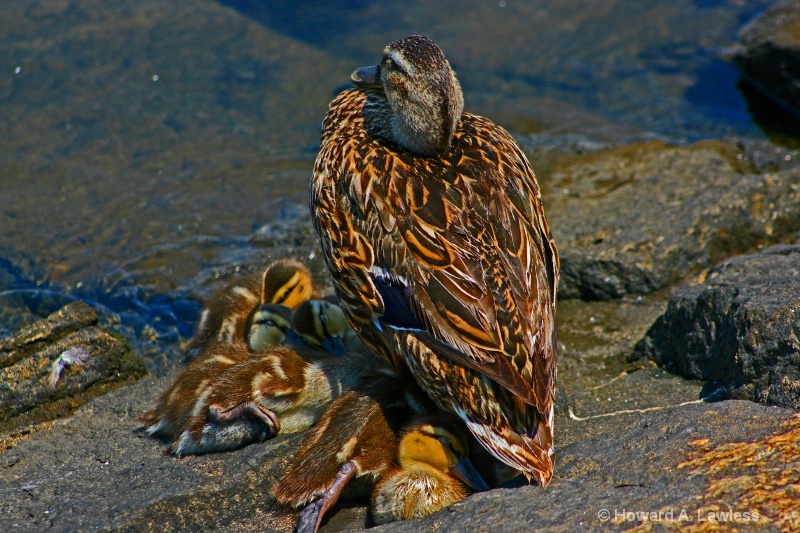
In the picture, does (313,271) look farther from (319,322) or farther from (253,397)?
(253,397)

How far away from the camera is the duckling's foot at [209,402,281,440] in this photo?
174 inches

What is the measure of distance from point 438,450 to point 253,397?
1.24 metres

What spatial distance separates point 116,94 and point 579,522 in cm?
960

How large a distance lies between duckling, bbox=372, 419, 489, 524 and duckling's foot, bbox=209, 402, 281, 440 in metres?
0.91

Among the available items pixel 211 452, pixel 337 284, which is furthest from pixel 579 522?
pixel 211 452

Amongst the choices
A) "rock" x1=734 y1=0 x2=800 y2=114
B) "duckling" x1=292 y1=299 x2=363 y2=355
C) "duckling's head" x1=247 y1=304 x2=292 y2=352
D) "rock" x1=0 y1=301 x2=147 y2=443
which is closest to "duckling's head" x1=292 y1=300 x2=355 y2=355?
"duckling" x1=292 y1=299 x2=363 y2=355

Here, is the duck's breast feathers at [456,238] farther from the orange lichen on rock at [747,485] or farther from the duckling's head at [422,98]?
the orange lichen on rock at [747,485]

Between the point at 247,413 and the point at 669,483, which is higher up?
the point at 669,483

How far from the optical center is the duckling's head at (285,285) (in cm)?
570

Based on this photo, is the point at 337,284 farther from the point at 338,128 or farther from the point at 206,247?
the point at 206,247

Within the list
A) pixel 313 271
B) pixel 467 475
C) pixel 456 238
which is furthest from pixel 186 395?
pixel 313 271

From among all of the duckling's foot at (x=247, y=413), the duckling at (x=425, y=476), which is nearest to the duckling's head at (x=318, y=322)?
the duckling's foot at (x=247, y=413)

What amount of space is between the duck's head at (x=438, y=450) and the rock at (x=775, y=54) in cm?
847

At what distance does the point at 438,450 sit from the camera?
12.8 ft
